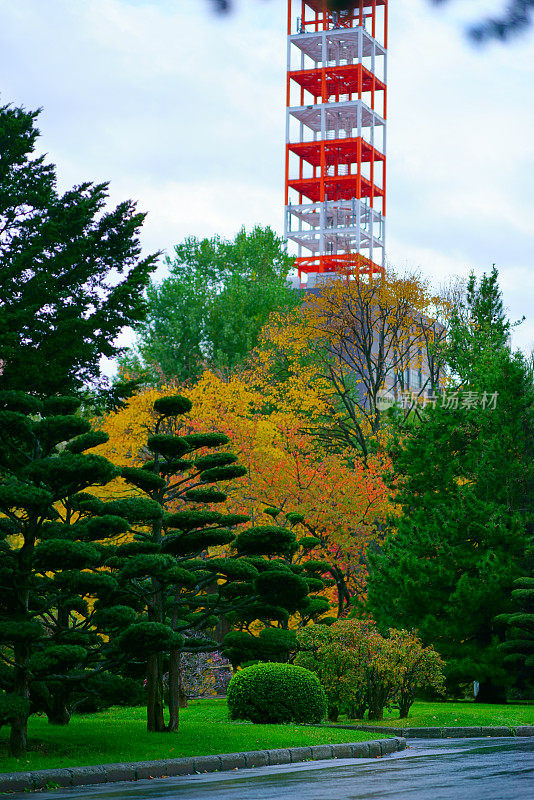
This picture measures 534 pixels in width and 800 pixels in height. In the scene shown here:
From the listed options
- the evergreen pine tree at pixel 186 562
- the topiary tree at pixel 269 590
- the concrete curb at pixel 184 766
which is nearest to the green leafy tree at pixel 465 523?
the topiary tree at pixel 269 590

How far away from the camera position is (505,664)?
3128 cm

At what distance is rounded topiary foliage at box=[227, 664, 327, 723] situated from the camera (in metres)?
20.7

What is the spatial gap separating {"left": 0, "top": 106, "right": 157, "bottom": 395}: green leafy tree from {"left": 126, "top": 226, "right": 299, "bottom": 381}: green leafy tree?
24.5 meters

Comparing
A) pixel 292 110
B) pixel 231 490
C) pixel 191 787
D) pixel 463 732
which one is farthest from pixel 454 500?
pixel 292 110

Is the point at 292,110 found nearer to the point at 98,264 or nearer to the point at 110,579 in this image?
the point at 98,264

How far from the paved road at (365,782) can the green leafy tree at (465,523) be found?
1512cm

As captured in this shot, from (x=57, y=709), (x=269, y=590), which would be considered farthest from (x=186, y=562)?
(x=57, y=709)

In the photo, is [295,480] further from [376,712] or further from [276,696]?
[276,696]

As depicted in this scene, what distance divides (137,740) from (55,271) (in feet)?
42.4

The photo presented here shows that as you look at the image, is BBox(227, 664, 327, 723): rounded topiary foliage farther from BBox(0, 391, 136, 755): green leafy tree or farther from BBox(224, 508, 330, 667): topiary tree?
BBox(0, 391, 136, 755): green leafy tree

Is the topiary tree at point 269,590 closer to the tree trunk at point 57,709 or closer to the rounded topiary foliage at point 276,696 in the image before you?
the rounded topiary foliage at point 276,696

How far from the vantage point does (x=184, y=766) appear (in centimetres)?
1477

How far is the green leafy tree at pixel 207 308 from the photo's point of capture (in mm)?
54906

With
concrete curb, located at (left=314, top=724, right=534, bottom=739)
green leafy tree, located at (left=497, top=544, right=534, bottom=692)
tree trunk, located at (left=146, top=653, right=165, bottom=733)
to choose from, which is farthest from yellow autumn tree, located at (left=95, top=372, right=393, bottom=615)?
tree trunk, located at (left=146, top=653, right=165, bottom=733)
